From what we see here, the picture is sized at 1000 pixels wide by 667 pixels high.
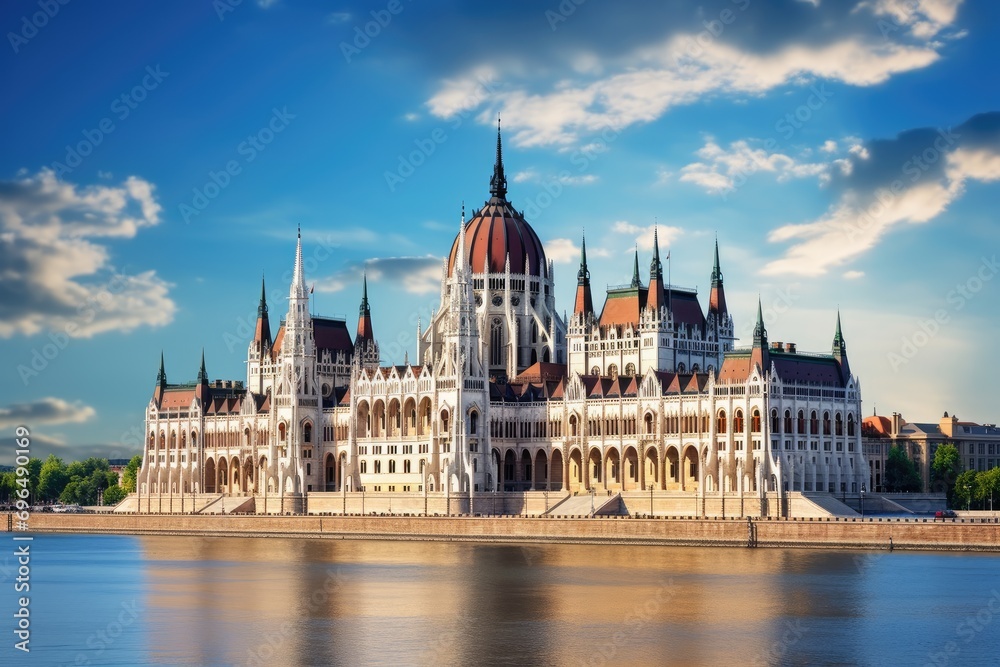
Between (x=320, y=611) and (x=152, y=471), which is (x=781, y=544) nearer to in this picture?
(x=320, y=611)

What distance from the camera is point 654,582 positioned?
97.8 metres

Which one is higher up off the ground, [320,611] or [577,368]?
[577,368]

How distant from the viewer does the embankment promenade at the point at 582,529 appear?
116500 mm

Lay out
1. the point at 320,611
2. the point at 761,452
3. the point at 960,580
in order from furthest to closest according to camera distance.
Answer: the point at 761,452 → the point at 960,580 → the point at 320,611

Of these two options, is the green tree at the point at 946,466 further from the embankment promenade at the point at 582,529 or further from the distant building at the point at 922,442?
the embankment promenade at the point at 582,529

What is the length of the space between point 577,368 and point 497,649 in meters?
102

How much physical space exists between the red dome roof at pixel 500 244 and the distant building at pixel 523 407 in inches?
7.9

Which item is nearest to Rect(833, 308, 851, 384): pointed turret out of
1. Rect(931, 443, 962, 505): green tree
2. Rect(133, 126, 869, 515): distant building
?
Rect(133, 126, 869, 515): distant building

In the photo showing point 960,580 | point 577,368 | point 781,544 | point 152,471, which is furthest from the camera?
point 152,471

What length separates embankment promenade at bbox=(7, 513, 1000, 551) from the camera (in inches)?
4587

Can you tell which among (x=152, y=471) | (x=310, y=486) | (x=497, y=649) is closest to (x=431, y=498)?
(x=310, y=486)

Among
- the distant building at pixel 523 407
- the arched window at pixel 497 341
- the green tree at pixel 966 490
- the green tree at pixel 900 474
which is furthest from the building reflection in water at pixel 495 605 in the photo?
the arched window at pixel 497 341

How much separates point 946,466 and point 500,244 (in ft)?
174

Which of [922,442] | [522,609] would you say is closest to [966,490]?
[922,442]
